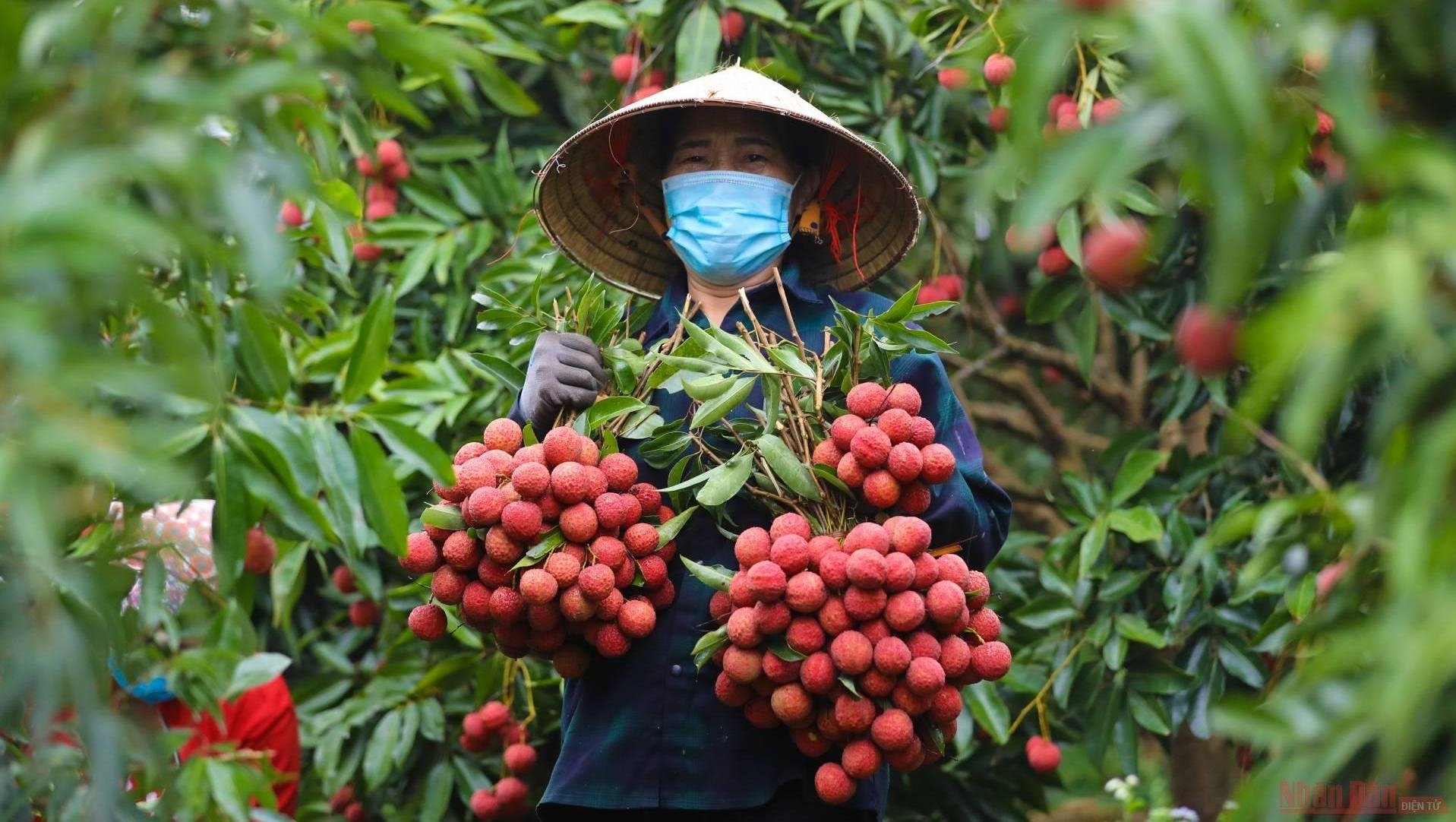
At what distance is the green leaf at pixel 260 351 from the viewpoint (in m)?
1.52

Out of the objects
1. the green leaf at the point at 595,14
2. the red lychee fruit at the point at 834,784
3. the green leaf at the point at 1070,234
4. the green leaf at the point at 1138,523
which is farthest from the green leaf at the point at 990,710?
the green leaf at the point at 595,14

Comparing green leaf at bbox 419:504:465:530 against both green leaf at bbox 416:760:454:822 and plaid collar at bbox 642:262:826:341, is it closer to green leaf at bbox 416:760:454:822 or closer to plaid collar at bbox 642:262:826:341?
plaid collar at bbox 642:262:826:341

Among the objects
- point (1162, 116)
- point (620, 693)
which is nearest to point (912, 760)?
point (620, 693)

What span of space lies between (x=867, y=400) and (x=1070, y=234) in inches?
42.8

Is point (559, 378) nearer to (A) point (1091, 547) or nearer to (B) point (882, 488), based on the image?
(B) point (882, 488)

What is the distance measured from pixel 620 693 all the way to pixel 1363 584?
40.0 inches

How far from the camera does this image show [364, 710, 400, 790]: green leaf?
283 centimetres

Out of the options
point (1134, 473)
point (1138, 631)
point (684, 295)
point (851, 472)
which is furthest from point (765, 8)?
point (851, 472)

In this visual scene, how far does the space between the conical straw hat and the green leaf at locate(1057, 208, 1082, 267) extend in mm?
587

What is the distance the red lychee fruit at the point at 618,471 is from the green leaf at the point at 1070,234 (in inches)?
45.3

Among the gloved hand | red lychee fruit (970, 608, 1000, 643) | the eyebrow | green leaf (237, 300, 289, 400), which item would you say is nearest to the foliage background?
green leaf (237, 300, 289, 400)

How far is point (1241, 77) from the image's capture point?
35.5 inches

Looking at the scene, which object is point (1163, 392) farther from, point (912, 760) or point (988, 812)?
point (912, 760)

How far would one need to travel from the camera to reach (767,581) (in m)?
1.73
